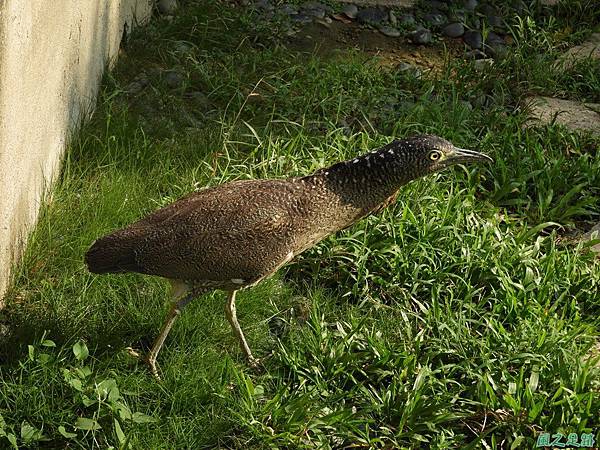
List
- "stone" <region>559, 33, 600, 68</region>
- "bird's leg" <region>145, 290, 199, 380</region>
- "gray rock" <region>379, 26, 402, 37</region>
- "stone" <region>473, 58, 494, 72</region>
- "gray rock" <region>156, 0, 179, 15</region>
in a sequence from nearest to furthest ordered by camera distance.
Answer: "bird's leg" <region>145, 290, 199, 380</region>
"stone" <region>473, 58, 494, 72</region>
"stone" <region>559, 33, 600, 68</region>
"gray rock" <region>156, 0, 179, 15</region>
"gray rock" <region>379, 26, 402, 37</region>

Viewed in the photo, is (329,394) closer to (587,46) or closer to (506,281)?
(506,281)

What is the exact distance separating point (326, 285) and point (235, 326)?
74 centimetres

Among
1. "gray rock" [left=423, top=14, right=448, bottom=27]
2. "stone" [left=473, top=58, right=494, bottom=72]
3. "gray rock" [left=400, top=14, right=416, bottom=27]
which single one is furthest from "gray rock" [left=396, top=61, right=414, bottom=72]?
"gray rock" [left=423, top=14, right=448, bottom=27]

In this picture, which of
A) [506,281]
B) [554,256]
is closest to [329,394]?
[506,281]

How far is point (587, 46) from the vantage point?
6.91 metres

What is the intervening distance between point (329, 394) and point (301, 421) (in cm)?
25

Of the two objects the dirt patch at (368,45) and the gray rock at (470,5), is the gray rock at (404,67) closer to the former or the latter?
the dirt patch at (368,45)

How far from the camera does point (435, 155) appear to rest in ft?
13.3

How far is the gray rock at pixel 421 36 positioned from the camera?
6957 mm

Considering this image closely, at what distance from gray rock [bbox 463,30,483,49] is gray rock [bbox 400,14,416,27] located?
1.30ft

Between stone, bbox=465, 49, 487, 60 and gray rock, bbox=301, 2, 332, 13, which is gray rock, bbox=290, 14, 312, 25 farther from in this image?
stone, bbox=465, 49, 487, 60

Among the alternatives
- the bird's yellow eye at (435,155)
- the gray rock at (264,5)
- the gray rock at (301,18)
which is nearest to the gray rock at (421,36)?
the gray rock at (301,18)

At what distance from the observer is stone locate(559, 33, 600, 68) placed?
6.57 metres

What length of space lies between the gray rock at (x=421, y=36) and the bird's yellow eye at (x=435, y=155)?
3092 mm
